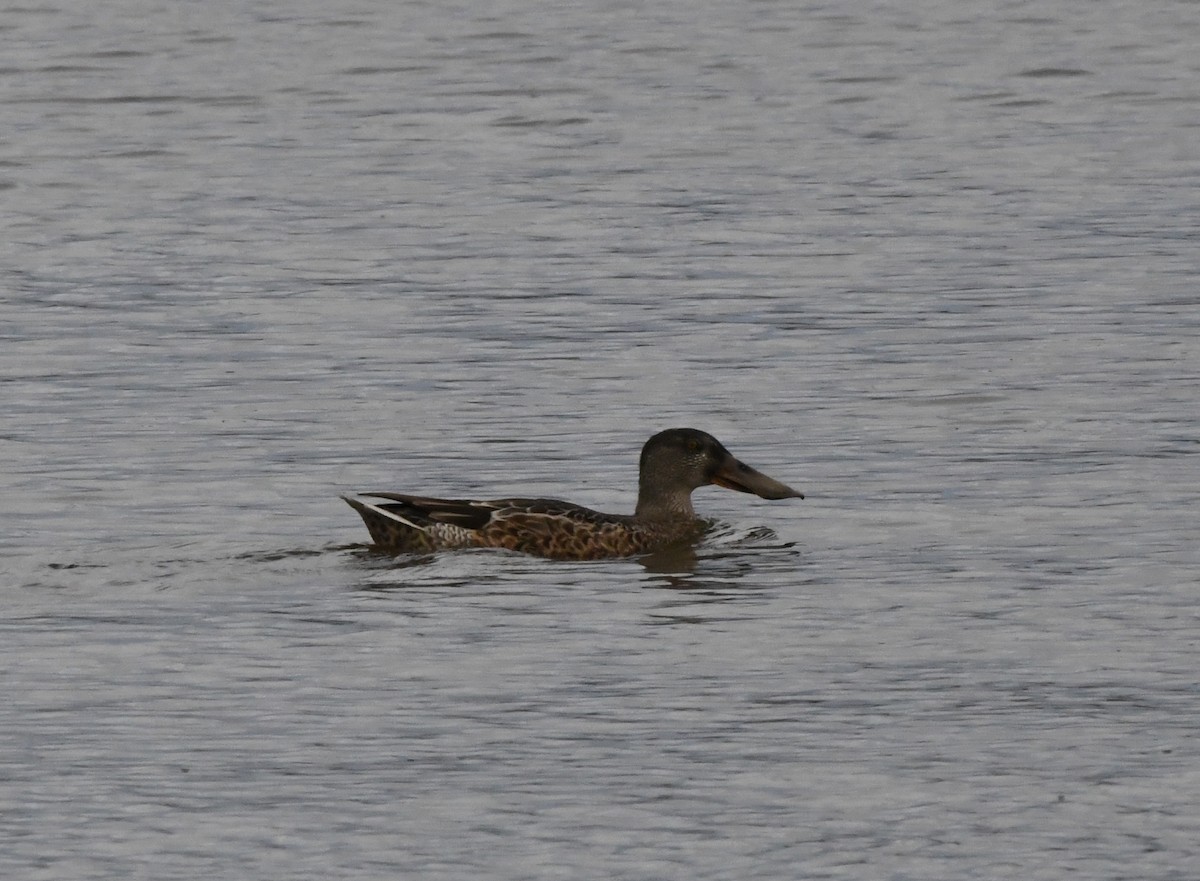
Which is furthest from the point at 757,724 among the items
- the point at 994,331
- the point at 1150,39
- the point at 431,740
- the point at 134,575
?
the point at 1150,39

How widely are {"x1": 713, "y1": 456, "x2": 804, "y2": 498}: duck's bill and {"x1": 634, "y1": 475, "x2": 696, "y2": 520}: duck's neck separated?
20 centimetres

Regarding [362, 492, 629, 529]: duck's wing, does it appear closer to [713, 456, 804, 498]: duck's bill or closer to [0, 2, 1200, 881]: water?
[0, 2, 1200, 881]: water

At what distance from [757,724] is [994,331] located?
9368 mm

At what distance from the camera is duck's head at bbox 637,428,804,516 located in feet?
46.4

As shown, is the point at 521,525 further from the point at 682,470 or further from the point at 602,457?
the point at 602,457

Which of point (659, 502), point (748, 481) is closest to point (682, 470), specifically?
point (659, 502)

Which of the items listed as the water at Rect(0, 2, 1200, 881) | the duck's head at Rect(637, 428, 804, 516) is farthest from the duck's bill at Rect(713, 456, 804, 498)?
the water at Rect(0, 2, 1200, 881)

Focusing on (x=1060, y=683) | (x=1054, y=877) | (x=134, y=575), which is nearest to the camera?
(x=1054, y=877)

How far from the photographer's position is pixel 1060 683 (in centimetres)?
1012

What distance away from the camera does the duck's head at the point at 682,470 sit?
46.4 ft

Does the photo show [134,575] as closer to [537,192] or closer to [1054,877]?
[1054,877]

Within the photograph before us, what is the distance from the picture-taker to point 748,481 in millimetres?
14125

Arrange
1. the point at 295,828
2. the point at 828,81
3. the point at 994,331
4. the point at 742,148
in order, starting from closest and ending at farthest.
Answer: the point at 295,828, the point at 994,331, the point at 742,148, the point at 828,81

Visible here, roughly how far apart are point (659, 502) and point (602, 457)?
1490 mm
